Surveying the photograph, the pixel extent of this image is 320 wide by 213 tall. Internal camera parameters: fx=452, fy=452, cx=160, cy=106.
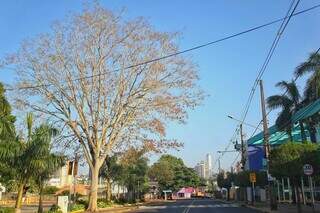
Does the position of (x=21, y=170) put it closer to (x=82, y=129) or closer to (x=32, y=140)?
(x=32, y=140)

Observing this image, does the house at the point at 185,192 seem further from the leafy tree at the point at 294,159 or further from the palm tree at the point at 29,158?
the palm tree at the point at 29,158

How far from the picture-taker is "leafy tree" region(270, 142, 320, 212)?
99.1ft

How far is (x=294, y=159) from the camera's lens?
101ft

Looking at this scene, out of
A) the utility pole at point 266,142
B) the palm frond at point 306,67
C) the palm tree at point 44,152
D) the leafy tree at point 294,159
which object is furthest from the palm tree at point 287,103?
the palm tree at point 44,152

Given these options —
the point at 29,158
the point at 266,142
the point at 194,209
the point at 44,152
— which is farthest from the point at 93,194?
the point at 266,142

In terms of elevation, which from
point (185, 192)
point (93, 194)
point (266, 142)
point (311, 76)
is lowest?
point (93, 194)

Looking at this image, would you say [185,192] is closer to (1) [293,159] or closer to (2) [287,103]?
(2) [287,103]

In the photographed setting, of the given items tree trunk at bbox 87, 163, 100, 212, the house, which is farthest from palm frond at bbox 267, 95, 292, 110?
the house

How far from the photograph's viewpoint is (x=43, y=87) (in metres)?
38.8

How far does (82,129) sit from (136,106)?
528 centimetres

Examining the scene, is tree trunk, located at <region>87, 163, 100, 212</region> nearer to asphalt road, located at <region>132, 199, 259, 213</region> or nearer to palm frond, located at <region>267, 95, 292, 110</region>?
asphalt road, located at <region>132, 199, 259, 213</region>

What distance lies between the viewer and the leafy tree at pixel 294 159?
30.2m

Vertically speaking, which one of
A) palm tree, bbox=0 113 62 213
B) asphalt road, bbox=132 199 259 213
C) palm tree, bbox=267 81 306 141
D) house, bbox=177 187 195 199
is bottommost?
asphalt road, bbox=132 199 259 213

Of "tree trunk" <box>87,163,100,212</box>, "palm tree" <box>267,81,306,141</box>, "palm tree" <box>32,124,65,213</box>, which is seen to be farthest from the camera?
"palm tree" <box>267,81,306,141</box>
